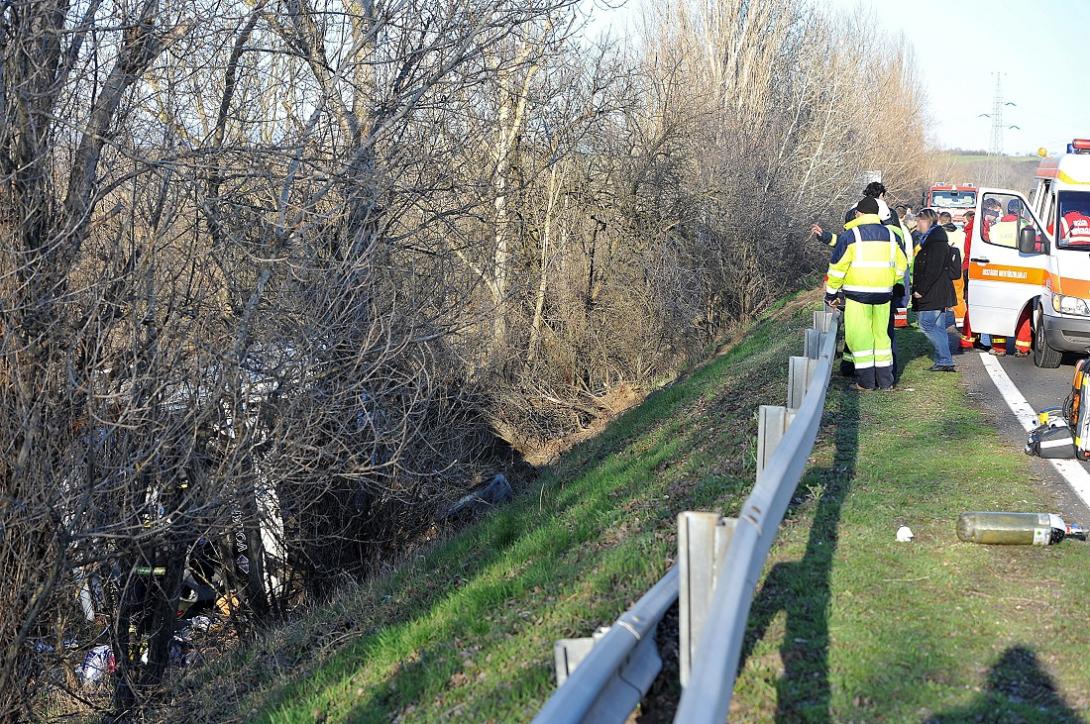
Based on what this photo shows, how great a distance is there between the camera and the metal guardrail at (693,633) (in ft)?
8.93

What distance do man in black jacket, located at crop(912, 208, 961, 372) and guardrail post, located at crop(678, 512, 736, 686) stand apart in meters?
9.22

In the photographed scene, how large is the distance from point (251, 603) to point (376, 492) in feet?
5.97

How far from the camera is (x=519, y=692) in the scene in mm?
A: 4891

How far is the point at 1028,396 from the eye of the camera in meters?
10.8

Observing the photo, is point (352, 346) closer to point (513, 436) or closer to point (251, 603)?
point (251, 603)

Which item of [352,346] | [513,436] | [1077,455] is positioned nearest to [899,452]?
[1077,455]

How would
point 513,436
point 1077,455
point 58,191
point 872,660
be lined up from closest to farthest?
1. point 872,660
2. point 1077,455
3. point 58,191
4. point 513,436

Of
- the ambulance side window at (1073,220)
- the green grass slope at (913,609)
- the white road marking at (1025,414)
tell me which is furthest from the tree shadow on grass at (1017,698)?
the ambulance side window at (1073,220)

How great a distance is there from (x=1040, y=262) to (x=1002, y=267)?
1.51ft

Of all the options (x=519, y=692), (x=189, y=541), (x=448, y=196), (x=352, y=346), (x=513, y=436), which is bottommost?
(x=513, y=436)

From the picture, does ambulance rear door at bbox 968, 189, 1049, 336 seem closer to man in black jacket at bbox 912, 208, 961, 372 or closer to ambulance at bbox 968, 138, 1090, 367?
ambulance at bbox 968, 138, 1090, 367

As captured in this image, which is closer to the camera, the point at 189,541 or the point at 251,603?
the point at 189,541

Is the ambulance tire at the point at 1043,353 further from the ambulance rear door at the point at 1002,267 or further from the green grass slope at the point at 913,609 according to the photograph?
the green grass slope at the point at 913,609

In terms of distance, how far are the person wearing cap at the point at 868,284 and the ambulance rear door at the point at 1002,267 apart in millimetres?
3349
